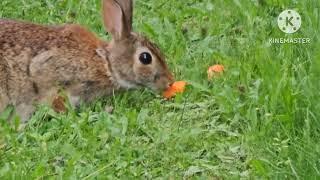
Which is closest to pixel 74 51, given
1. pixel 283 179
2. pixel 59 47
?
pixel 59 47

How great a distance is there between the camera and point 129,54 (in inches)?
243

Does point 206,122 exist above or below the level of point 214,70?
below

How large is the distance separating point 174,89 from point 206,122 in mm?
532

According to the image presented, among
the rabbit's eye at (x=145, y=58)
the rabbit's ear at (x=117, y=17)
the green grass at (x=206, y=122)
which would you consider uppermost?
the rabbit's ear at (x=117, y=17)

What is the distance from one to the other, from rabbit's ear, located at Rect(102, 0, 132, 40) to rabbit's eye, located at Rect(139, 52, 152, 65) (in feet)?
0.60

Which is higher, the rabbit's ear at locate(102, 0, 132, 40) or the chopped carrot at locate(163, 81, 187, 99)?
the rabbit's ear at locate(102, 0, 132, 40)

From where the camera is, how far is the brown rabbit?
5820 millimetres

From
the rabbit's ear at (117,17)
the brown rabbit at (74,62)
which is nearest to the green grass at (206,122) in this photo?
the brown rabbit at (74,62)

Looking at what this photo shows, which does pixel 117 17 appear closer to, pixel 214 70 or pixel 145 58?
pixel 145 58

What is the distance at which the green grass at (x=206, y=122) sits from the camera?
4770mm

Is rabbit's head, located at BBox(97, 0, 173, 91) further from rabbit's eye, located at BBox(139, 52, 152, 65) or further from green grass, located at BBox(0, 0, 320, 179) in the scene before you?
green grass, located at BBox(0, 0, 320, 179)

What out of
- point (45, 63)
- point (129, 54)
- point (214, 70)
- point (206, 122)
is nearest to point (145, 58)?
point (129, 54)

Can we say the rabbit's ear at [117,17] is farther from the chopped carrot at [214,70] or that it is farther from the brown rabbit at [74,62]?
the chopped carrot at [214,70]

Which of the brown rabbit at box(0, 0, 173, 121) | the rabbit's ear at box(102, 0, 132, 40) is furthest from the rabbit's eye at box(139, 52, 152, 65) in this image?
the rabbit's ear at box(102, 0, 132, 40)
